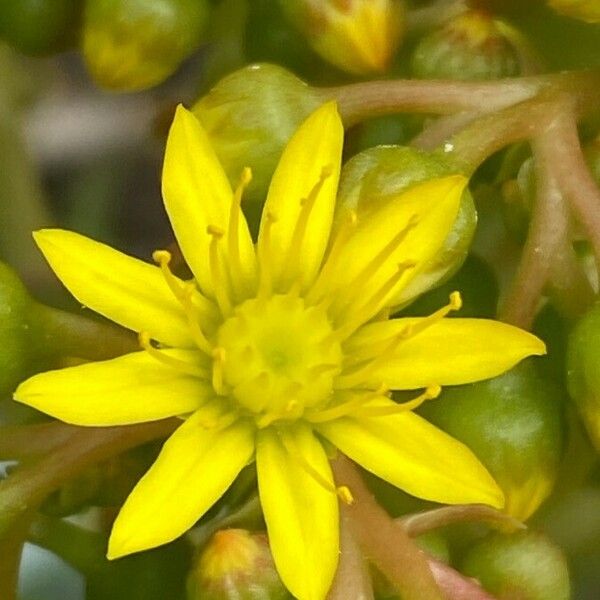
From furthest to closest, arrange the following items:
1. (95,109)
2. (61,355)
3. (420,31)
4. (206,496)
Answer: (95,109) < (420,31) < (61,355) < (206,496)

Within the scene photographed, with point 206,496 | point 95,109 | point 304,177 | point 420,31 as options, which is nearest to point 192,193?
point 304,177

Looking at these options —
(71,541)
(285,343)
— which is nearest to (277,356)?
(285,343)

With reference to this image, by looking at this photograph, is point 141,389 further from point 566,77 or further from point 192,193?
point 566,77

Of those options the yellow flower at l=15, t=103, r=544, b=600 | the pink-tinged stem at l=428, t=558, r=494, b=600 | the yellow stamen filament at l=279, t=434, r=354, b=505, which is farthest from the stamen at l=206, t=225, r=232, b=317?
the pink-tinged stem at l=428, t=558, r=494, b=600

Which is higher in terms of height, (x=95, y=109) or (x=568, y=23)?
(x=568, y=23)

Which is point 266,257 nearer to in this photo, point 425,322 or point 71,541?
point 425,322

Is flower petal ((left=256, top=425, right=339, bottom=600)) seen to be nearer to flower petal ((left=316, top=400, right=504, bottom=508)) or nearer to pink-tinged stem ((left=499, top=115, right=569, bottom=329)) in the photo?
flower petal ((left=316, top=400, right=504, bottom=508))

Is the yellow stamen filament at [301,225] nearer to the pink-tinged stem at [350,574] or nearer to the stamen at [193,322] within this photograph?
the stamen at [193,322]
